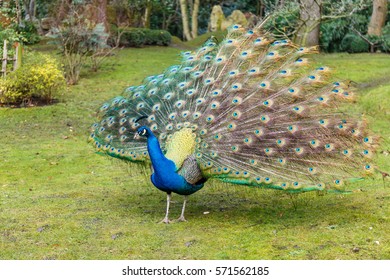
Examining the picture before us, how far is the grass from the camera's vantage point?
6.86m

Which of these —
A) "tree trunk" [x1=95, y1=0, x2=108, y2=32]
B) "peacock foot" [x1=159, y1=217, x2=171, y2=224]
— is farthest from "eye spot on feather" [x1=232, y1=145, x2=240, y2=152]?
"tree trunk" [x1=95, y1=0, x2=108, y2=32]

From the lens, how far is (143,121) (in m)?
7.98

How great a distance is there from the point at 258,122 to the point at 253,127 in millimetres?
78

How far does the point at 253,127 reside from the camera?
7379 mm

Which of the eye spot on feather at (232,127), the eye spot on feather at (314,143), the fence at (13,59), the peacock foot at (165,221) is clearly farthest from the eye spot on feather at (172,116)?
the fence at (13,59)

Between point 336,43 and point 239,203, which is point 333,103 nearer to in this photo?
point 239,203

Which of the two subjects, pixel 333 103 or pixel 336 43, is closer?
pixel 333 103

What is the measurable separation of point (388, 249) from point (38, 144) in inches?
351

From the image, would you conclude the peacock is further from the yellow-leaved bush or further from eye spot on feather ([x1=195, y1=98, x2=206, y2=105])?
the yellow-leaved bush

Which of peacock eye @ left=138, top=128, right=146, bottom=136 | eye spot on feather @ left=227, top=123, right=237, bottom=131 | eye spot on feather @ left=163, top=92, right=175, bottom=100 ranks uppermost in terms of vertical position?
eye spot on feather @ left=163, top=92, right=175, bottom=100

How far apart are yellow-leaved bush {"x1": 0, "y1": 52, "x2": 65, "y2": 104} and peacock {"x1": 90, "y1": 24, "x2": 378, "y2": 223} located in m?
9.98

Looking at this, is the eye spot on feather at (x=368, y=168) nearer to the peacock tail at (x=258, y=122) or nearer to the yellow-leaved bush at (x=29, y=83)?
the peacock tail at (x=258, y=122)

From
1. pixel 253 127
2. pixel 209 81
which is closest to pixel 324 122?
pixel 253 127

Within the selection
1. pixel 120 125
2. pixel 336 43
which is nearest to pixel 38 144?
pixel 120 125
